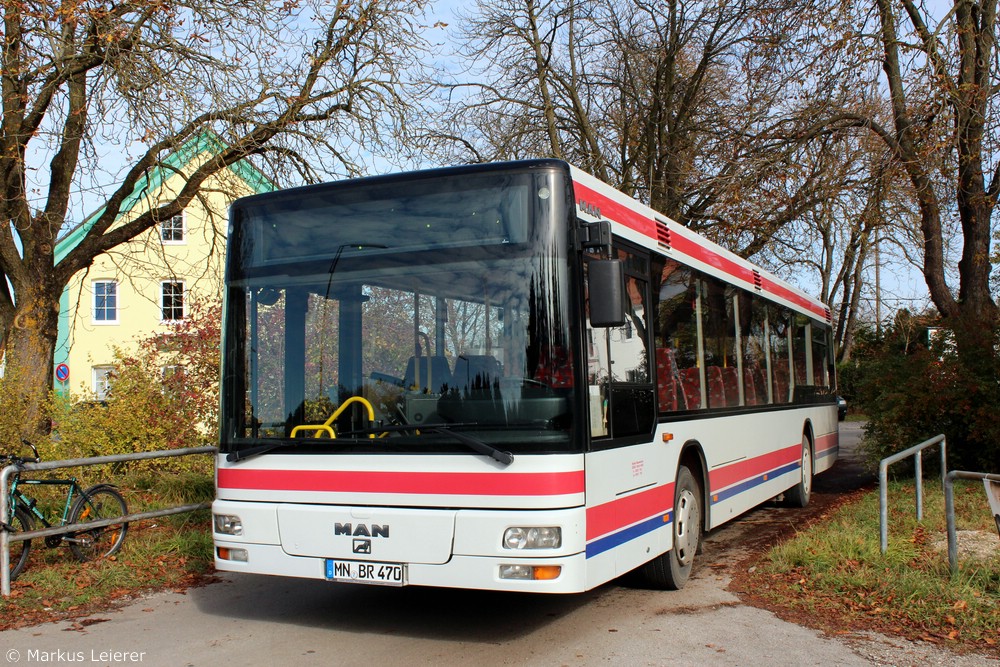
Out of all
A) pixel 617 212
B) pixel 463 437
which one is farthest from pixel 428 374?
pixel 617 212

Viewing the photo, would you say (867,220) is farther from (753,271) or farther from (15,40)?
(15,40)

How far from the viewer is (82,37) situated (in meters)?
12.6

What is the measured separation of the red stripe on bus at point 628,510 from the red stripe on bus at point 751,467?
4.56 feet

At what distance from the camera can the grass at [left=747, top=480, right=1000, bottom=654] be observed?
6605mm

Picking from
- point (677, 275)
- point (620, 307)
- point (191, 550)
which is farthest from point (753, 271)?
point (191, 550)

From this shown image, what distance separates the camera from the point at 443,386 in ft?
20.2

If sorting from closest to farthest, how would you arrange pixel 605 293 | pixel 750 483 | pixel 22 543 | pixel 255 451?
pixel 605 293 < pixel 255 451 < pixel 22 543 < pixel 750 483

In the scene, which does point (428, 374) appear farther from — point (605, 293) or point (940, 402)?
point (940, 402)

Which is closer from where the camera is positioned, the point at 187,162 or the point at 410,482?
the point at 410,482

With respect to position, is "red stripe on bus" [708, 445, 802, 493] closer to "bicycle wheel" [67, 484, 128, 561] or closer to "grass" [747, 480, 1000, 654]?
"grass" [747, 480, 1000, 654]

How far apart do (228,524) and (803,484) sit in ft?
29.9

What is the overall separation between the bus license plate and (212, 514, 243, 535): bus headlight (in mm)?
780

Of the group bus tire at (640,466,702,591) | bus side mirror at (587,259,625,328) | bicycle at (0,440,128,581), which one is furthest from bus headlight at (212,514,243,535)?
bus tire at (640,466,702,591)

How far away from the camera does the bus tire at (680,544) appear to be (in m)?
7.77
